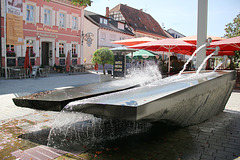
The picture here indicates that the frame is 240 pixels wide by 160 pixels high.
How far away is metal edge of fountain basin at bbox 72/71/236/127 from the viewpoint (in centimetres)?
257

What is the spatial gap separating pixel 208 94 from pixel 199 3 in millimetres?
5449

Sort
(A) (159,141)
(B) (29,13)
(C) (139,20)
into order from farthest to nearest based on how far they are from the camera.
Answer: (C) (139,20) → (B) (29,13) → (A) (159,141)

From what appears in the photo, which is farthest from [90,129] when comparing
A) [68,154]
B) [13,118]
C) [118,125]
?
[13,118]

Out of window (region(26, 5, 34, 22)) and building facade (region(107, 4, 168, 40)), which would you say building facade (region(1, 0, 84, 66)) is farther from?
building facade (region(107, 4, 168, 40))

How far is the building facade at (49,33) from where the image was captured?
18.1m

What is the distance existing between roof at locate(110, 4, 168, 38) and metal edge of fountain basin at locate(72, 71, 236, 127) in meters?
33.9

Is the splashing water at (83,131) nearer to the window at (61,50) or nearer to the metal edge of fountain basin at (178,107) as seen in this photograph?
the metal edge of fountain basin at (178,107)

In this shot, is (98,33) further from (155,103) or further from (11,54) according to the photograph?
(155,103)

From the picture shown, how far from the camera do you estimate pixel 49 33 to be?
20.1m

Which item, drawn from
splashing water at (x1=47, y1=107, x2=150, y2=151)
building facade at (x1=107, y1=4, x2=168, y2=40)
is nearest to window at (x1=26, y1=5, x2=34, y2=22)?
splashing water at (x1=47, y1=107, x2=150, y2=151)

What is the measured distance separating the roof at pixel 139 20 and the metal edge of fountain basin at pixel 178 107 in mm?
33905

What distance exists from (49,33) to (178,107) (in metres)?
18.8

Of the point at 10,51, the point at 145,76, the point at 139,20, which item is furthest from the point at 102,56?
the point at 139,20

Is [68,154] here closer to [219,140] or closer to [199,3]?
[219,140]
